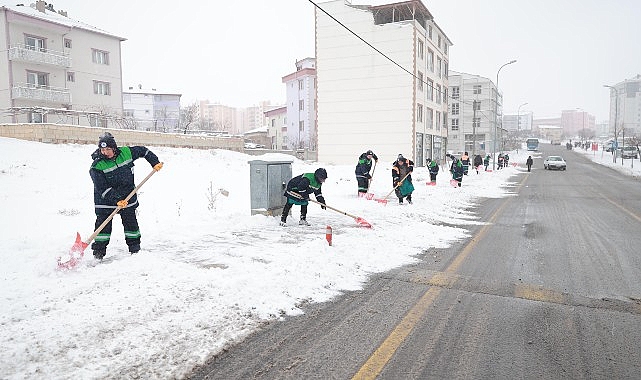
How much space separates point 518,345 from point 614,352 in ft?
2.32

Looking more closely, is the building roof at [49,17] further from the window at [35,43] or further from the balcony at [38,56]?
the balcony at [38,56]

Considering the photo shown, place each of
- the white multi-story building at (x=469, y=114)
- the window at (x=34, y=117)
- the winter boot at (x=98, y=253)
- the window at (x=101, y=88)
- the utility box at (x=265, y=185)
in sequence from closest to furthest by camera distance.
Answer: the winter boot at (x=98, y=253)
the utility box at (x=265, y=185)
the window at (x=34, y=117)
the window at (x=101, y=88)
the white multi-story building at (x=469, y=114)

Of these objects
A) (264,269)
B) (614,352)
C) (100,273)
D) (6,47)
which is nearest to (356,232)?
(264,269)

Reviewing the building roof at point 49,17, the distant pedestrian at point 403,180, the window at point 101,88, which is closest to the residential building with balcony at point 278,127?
the window at point 101,88

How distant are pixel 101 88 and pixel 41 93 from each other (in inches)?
221

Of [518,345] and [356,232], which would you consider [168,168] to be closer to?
[356,232]

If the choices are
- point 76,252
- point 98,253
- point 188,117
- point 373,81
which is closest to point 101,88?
point 188,117

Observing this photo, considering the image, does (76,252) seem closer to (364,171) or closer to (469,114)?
(364,171)

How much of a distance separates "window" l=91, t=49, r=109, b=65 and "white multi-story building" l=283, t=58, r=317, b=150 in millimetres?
24453

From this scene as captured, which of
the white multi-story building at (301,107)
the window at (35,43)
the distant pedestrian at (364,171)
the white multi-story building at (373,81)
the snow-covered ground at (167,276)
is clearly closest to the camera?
the snow-covered ground at (167,276)

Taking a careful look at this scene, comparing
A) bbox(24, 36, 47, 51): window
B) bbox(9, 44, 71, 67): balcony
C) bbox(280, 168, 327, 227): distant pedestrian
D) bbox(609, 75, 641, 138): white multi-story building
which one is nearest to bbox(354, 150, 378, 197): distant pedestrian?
bbox(280, 168, 327, 227): distant pedestrian

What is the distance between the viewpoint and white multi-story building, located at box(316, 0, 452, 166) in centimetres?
3491

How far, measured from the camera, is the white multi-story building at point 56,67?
26.9 m

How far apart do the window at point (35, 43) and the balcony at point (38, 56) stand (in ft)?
0.60
